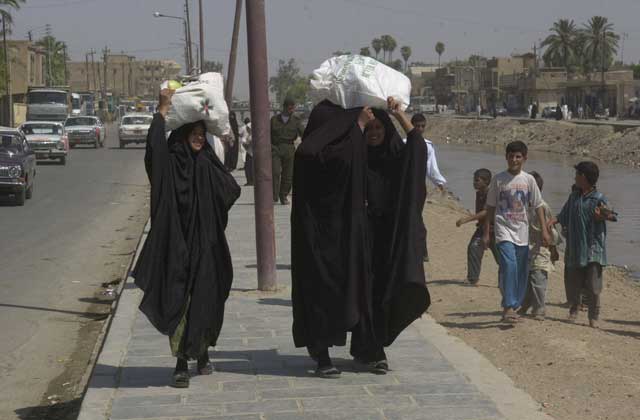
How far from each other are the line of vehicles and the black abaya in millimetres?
15257

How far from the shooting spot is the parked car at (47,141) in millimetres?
35438

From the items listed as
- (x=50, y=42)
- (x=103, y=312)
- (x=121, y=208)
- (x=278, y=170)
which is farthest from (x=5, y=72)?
(x=50, y=42)

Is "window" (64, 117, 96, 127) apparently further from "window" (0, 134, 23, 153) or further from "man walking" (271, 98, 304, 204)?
"man walking" (271, 98, 304, 204)

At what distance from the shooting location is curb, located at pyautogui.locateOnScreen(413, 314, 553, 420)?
554 centimetres

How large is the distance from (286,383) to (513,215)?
8.65 feet

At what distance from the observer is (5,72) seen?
64.9m

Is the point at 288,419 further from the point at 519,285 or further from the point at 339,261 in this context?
the point at 519,285

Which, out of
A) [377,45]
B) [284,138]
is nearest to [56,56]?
[377,45]

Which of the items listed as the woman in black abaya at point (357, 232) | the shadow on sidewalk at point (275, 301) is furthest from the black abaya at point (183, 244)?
the shadow on sidewalk at point (275, 301)

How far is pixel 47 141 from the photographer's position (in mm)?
35438

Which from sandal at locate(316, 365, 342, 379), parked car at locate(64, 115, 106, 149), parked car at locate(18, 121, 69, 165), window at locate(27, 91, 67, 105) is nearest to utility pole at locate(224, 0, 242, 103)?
parked car at locate(18, 121, 69, 165)

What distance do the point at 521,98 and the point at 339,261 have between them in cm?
11345

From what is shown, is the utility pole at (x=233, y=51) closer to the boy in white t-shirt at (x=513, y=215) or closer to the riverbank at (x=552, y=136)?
the riverbank at (x=552, y=136)

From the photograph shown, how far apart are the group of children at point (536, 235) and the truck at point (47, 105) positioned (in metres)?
52.8
